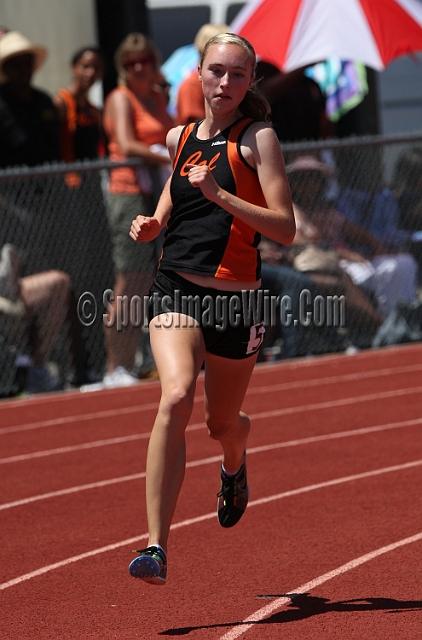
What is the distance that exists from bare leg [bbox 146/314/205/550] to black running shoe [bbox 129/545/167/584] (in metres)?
0.09

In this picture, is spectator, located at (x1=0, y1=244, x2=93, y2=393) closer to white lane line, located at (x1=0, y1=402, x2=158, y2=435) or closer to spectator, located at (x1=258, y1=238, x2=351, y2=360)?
white lane line, located at (x1=0, y1=402, x2=158, y2=435)

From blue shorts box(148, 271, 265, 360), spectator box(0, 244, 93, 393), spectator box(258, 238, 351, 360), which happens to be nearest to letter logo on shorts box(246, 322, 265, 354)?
blue shorts box(148, 271, 265, 360)

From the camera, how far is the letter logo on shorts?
14.9ft

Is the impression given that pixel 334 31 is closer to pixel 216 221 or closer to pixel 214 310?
pixel 216 221

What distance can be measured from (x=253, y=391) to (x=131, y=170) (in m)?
2.29

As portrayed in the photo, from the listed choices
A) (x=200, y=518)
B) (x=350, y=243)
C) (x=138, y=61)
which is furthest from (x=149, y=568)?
(x=350, y=243)

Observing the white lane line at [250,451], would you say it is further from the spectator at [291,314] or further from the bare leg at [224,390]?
the spectator at [291,314]

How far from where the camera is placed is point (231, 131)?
4453mm

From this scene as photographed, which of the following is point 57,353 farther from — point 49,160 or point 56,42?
point 56,42

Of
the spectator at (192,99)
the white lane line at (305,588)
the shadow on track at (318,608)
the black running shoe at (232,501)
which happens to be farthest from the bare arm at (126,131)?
the shadow on track at (318,608)

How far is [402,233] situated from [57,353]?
3729 mm

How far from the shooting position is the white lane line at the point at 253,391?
853 cm

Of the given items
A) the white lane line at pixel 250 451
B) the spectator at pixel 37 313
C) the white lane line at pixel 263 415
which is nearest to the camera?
the white lane line at pixel 250 451

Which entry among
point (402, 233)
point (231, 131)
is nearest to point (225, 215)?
point (231, 131)
